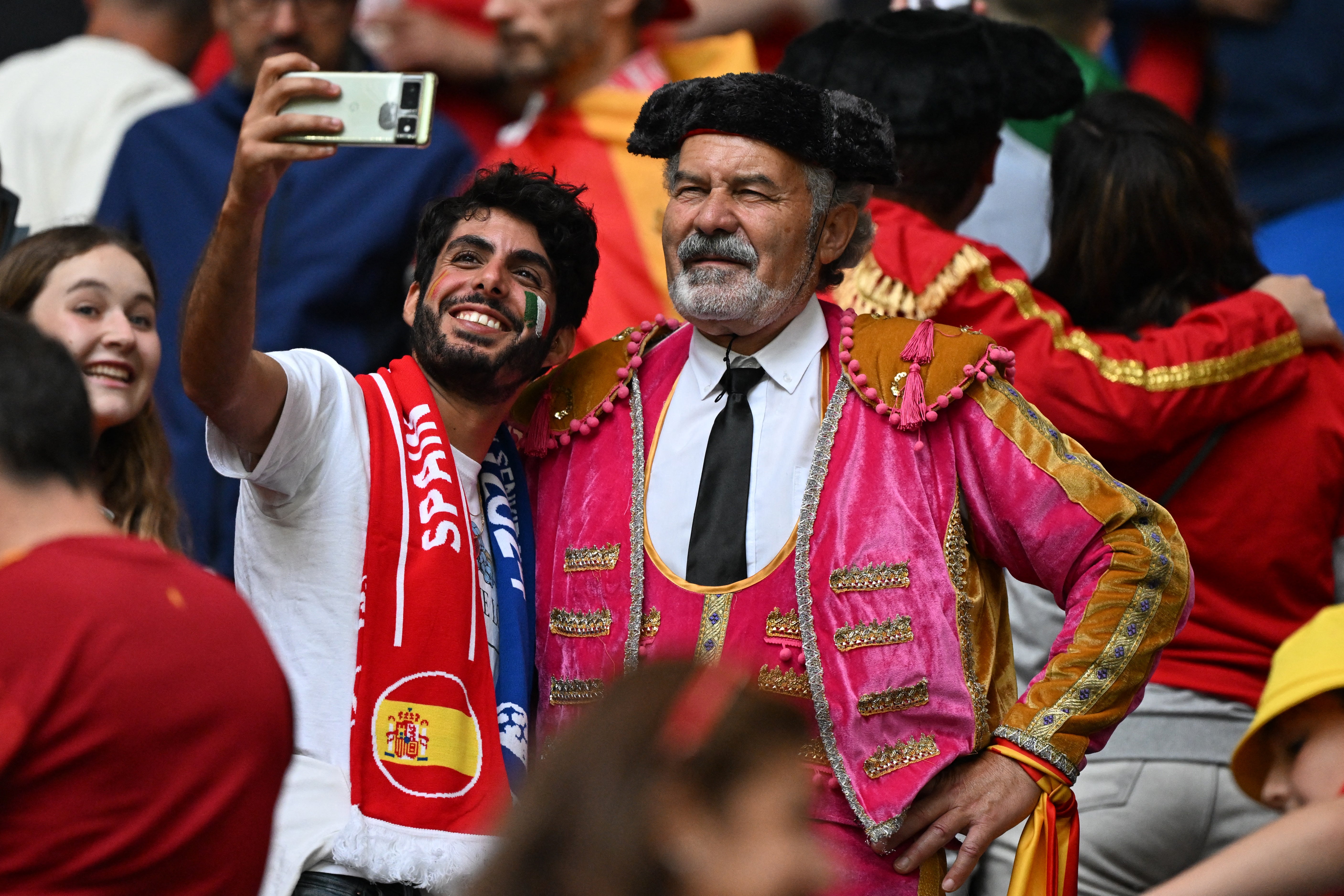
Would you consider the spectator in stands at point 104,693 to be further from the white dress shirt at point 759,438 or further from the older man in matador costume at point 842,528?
the white dress shirt at point 759,438

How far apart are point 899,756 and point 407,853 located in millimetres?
881

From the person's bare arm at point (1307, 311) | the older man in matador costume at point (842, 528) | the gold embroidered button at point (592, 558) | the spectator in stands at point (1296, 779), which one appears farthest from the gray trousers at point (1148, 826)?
the gold embroidered button at point (592, 558)

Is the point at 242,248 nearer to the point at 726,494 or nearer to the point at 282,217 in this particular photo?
the point at 726,494

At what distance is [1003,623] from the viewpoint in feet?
10.7

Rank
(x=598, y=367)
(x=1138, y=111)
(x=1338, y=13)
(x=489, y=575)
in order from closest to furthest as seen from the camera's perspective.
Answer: (x=489, y=575)
(x=598, y=367)
(x=1138, y=111)
(x=1338, y=13)

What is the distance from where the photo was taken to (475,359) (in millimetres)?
3322

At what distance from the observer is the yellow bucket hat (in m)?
2.94

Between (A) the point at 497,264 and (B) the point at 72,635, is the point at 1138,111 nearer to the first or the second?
(A) the point at 497,264

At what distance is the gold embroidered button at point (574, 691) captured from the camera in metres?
3.21

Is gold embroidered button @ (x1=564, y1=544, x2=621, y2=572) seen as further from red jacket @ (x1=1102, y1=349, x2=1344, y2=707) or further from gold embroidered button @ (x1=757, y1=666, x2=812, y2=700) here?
red jacket @ (x1=1102, y1=349, x2=1344, y2=707)

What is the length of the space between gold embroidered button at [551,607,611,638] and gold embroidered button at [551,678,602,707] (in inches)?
3.3

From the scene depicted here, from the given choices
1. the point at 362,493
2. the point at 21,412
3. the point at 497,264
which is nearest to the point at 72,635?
the point at 21,412

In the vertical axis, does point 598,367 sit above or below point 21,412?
above

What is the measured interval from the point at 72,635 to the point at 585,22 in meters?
3.75
